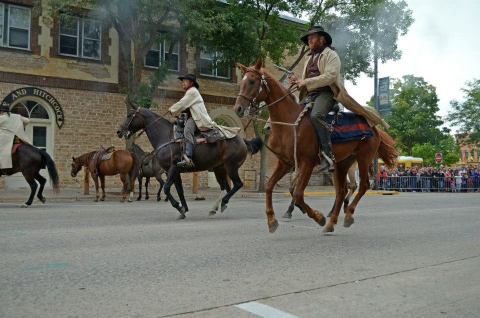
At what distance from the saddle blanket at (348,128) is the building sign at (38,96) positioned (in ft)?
53.4

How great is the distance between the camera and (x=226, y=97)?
27547mm

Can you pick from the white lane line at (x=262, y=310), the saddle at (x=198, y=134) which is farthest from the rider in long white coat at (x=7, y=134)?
the white lane line at (x=262, y=310)

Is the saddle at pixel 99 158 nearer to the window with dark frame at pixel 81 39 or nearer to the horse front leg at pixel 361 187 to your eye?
the window with dark frame at pixel 81 39

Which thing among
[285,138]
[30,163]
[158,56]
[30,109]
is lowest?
[30,163]

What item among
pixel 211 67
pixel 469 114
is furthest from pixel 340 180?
pixel 469 114

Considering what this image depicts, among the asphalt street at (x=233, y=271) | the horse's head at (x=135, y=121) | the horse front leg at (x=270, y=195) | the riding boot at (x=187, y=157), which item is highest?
the horse's head at (x=135, y=121)

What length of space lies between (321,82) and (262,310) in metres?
4.39

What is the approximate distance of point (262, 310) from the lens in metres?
3.65

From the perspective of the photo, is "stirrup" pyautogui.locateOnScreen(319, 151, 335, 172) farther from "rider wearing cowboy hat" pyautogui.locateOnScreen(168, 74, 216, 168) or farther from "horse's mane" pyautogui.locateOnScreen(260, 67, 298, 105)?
"rider wearing cowboy hat" pyautogui.locateOnScreen(168, 74, 216, 168)

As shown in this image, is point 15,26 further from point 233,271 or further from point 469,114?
point 469,114

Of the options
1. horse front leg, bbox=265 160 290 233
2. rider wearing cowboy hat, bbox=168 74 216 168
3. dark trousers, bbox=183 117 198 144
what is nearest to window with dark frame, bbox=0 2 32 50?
rider wearing cowboy hat, bbox=168 74 216 168

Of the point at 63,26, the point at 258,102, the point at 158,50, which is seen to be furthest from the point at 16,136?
the point at 158,50

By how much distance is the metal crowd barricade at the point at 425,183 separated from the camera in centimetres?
3209

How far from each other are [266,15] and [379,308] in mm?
20696
